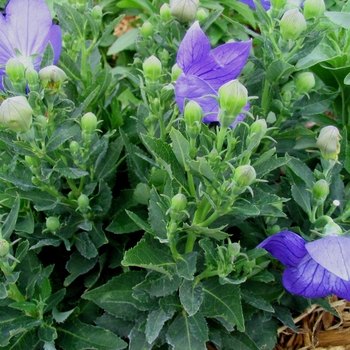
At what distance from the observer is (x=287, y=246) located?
1171mm

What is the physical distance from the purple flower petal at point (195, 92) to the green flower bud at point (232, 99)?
12 centimetres

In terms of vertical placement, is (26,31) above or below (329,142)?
above

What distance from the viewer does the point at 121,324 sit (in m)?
1.41

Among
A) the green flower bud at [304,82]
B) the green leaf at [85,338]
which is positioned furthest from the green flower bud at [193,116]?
the green leaf at [85,338]

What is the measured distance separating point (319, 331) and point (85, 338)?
0.76 m

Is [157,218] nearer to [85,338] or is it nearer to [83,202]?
[83,202]

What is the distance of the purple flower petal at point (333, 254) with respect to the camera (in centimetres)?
103

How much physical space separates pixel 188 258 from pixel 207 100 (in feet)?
1.29

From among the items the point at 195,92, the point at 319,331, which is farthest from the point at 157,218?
the point at 319,331

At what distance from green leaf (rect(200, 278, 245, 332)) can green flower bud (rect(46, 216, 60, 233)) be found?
1.42 feet

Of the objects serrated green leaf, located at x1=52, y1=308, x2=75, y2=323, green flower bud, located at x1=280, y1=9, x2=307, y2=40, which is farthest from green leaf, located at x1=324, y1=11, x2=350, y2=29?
serrated green leaf, located at x1=52, y1=308, x2=75, y2=323

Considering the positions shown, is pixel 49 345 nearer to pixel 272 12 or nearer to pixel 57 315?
pixel 57 315

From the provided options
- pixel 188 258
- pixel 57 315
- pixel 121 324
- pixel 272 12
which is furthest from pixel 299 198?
pixel 57 315

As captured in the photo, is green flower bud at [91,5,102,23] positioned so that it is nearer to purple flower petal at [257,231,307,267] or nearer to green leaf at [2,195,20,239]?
green leaf at [2,195,20,239]
